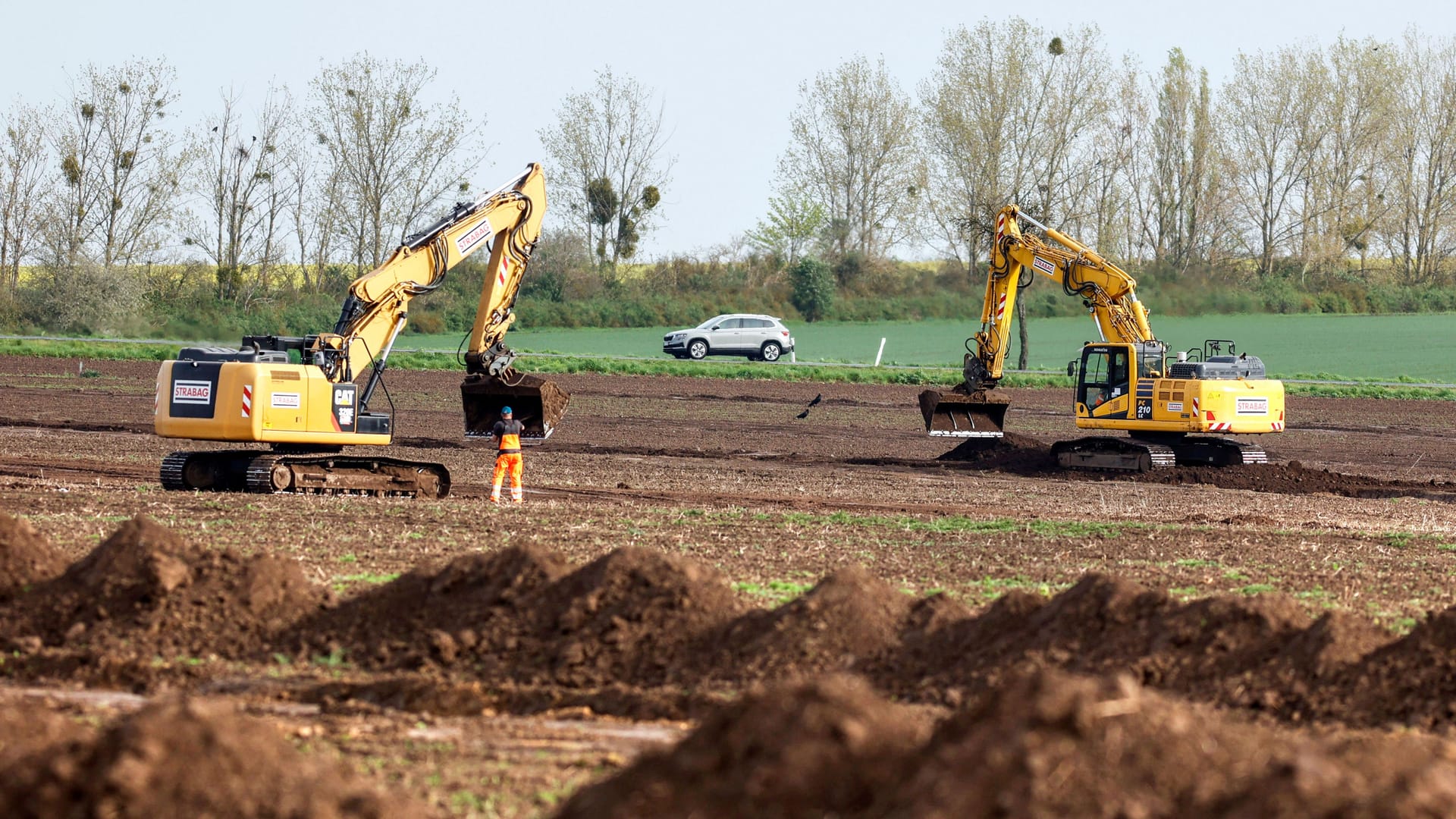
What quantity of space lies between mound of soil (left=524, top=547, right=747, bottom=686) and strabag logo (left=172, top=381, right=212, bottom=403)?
30.0ft

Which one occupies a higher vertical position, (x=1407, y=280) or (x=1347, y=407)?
(x=1407, y=280)

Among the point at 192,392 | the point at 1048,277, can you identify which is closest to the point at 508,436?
the point at 192,392

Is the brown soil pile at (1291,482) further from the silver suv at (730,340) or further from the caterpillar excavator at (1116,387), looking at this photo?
the silver suv at (730,340)

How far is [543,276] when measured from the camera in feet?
239

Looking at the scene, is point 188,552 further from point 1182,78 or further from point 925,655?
point 1182,78

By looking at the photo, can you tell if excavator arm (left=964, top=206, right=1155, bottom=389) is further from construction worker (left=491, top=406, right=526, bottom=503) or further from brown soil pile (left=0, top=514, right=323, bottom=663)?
brown soil pile (left=0, top=514, right=323, bottom=663)

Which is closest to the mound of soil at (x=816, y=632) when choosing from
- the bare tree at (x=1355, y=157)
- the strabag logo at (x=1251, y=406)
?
the strabag logo at (x=1251, y=406)

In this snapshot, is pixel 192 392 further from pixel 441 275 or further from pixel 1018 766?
pixel 1018 766

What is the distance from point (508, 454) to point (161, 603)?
880 cm

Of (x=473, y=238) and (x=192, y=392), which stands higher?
(x=473, y=238)

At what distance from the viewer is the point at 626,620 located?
10.0 meters

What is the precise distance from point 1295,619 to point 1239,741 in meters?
3.53

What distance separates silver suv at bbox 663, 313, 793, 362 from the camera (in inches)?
2146

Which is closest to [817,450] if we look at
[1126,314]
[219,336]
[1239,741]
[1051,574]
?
[1126,314]
